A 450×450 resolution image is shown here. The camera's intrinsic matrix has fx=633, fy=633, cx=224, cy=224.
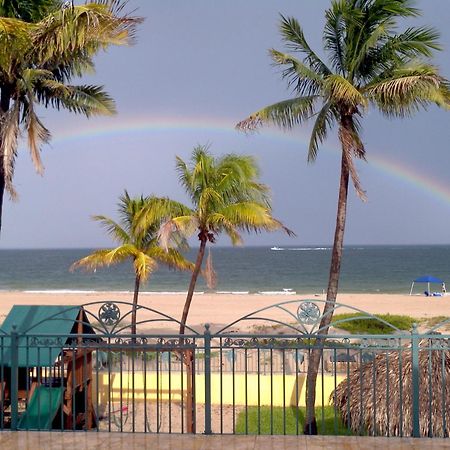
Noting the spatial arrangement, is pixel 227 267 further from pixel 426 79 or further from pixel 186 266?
pixel 426 79

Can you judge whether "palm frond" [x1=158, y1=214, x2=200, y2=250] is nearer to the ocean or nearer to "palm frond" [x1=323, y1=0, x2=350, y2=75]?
"palm frond" [x1=323, y1=0, x2=350, y2=75]

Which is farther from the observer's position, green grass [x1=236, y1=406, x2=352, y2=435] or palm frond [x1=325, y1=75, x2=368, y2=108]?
green grass [x1=236, y1=406, x2=352, y2=435]

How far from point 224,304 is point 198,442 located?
158ft

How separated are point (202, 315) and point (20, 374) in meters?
33.0

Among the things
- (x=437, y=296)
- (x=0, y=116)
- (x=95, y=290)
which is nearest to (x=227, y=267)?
(x=95, y=290)

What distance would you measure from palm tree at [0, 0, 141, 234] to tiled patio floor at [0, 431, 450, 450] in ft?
21.1

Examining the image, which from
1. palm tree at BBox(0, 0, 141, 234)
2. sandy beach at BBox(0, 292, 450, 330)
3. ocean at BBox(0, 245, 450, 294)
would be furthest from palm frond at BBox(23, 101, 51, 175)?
ocean at BBox(0, 245, 450, 294)

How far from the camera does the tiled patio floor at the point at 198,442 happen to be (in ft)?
22.7

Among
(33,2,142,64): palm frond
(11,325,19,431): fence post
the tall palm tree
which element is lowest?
(11,325,19,431): fence post

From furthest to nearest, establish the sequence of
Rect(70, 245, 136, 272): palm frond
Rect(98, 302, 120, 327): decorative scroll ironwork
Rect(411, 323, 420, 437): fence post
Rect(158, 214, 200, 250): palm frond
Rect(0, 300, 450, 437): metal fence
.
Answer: Rect(70, 245, 136, 272): palm frond, Rect(158, 214, 200, 250): palm frond, Rect(0, 300, 450, 437): metal fence, Rect(98, 302, 120, 327): decorative scroll ironwork, Rect(411, 323, 420, 437): fence post

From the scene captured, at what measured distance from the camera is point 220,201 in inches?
655

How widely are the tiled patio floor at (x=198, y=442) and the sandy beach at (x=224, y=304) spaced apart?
28.2m

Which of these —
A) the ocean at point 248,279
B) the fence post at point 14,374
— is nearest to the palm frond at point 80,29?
the fence post at point 14,374

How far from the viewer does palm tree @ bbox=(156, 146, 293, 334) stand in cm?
1628
